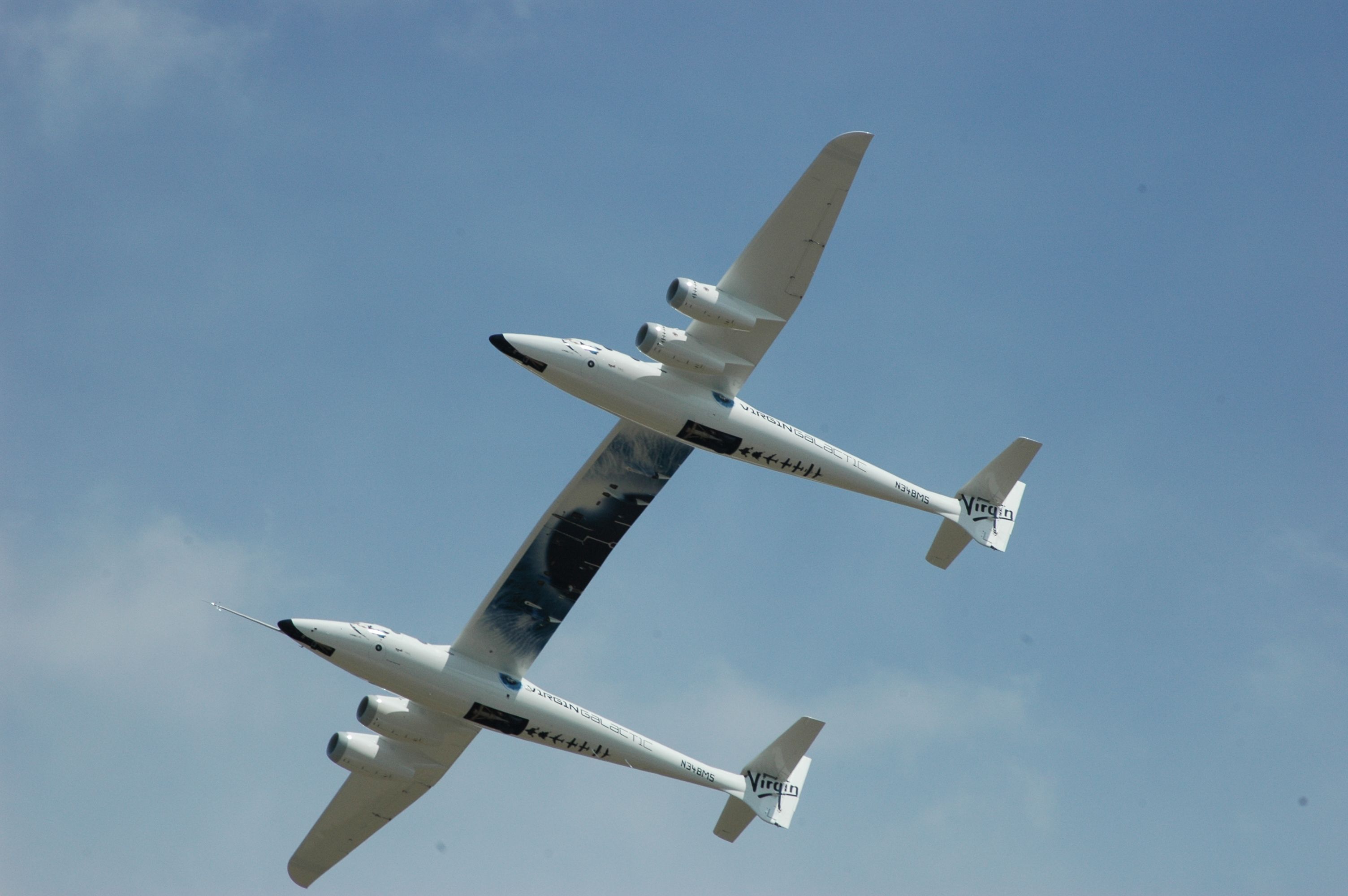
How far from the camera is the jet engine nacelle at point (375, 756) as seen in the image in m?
36.7

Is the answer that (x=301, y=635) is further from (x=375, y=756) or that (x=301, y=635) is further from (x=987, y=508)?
(x=987, y=508)

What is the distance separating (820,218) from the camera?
107 ft

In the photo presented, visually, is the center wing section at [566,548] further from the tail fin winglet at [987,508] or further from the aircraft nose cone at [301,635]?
the tail fin winglet at [987,508]

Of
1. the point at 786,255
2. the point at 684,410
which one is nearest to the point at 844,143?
the point at 786,255

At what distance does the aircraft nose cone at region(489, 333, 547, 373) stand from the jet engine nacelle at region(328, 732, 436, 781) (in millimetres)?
11508

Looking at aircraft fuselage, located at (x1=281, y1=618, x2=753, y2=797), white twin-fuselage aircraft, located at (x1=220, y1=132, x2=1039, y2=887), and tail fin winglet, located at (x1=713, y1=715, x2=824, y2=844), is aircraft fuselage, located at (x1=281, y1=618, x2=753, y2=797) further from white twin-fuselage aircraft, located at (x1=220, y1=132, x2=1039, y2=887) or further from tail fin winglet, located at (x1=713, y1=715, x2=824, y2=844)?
tail fin winglet, located at (x1=713, y1=715, x2=824, y2=844)

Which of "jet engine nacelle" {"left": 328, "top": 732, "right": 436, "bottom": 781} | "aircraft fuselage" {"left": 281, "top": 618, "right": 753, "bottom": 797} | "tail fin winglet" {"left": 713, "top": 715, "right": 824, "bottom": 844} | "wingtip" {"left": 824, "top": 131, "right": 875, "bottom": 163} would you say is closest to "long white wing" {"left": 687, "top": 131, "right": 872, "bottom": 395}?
"wingtip" {"left": 824, "top": 131, "right": 875, "bottom": 163}

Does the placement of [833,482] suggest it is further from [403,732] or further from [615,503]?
[403,732]

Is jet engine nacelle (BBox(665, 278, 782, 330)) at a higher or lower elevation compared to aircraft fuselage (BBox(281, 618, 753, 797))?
higher

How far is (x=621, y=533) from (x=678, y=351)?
19.2ft

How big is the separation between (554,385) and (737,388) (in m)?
4.63

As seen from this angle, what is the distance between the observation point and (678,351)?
109 feet

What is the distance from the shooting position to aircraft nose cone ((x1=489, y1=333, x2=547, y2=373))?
107ft

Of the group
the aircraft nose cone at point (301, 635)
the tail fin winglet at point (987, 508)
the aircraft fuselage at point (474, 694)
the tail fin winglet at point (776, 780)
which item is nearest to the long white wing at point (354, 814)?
the aircraft fuselage at point (474, 694)
